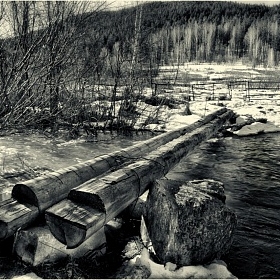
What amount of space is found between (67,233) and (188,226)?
1.28m

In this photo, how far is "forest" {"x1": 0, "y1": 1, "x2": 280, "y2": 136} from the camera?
17.1ft

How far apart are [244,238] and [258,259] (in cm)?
47

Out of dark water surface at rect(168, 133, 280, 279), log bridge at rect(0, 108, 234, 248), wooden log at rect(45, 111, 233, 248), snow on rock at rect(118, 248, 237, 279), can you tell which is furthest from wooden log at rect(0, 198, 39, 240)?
dark water surface at rect(168, 133, 280, 279)

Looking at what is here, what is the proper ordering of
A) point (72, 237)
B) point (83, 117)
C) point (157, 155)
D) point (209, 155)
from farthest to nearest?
1. point (83, 117)
2. point (209, 155)
3. point (157, 155)
4. point (72, 237)

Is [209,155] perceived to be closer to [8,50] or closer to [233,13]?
[8,50]

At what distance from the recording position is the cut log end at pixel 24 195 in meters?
3.28

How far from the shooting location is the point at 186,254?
10.7ft

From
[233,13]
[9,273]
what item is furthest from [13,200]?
[233,13]

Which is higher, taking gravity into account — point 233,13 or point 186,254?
point 233,13

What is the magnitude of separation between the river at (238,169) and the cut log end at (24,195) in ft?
5.97

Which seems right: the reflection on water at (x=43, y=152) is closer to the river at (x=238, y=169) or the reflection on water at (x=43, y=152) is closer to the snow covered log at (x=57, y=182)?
the river at (x=238, y=169)

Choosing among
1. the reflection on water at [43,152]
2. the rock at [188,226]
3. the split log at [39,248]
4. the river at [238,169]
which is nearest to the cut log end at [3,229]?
the split log at [39,248]

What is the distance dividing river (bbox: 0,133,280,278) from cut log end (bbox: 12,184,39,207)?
1.82 metres

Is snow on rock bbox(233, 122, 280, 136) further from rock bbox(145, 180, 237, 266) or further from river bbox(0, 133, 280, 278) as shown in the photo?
rock bbox(145, 180, 237, 266)
